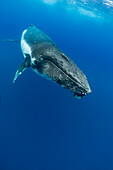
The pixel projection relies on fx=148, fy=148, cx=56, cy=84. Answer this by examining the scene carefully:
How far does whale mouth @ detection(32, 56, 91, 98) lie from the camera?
513cm

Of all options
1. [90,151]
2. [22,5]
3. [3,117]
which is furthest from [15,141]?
[22,5]

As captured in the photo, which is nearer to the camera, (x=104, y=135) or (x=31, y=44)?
(x=31, y=44)

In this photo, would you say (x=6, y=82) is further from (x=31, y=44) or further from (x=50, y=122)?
(x=31, y=44)

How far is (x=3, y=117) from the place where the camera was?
13.2m

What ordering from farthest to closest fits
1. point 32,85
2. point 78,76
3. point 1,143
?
1. point 32,85
2. point 1,143
3. point 78,76

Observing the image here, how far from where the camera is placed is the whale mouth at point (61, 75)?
16.8ft

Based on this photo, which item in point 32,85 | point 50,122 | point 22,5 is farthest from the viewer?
point 22,5

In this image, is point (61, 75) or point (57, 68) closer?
point (61, 75)

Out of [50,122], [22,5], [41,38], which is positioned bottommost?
[50,122]

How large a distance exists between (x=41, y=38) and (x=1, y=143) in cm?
935

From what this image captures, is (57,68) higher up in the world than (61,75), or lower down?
higher up

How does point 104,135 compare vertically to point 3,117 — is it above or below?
above

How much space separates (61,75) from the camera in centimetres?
553

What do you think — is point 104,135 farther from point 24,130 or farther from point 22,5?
point 22,5
